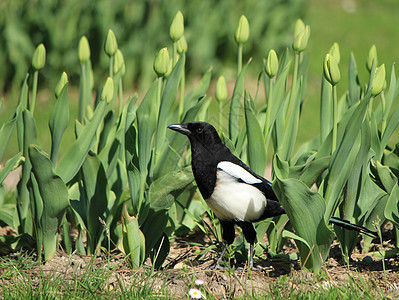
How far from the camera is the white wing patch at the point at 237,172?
274 cm

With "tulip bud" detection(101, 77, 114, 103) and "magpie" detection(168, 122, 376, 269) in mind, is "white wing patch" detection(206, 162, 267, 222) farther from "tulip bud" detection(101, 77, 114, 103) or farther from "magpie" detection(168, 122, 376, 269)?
"tulip bud" detection(101, 77, 114, 103)

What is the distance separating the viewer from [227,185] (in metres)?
2.71

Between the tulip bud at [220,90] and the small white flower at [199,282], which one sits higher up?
the tulip bud at [220,90]

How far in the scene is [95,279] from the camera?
106 inches

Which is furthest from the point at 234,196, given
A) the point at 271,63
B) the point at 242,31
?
the point at 242,31

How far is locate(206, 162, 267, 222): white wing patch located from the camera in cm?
272

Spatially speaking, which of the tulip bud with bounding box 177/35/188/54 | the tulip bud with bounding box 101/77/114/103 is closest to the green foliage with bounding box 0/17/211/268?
the tulip bud with bounding box 101/77/114/103

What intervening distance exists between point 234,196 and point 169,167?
1.53ft

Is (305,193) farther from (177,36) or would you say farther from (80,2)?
(80,2)

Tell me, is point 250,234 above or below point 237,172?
below

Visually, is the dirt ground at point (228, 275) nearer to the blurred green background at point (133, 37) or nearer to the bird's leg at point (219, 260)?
the bird's leg at point (219, 260)

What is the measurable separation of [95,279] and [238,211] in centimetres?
70

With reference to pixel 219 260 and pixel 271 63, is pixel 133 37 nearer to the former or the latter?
pixel 271 63

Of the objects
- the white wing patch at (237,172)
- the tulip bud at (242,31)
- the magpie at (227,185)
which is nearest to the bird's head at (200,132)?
the magpie at (227,185)
